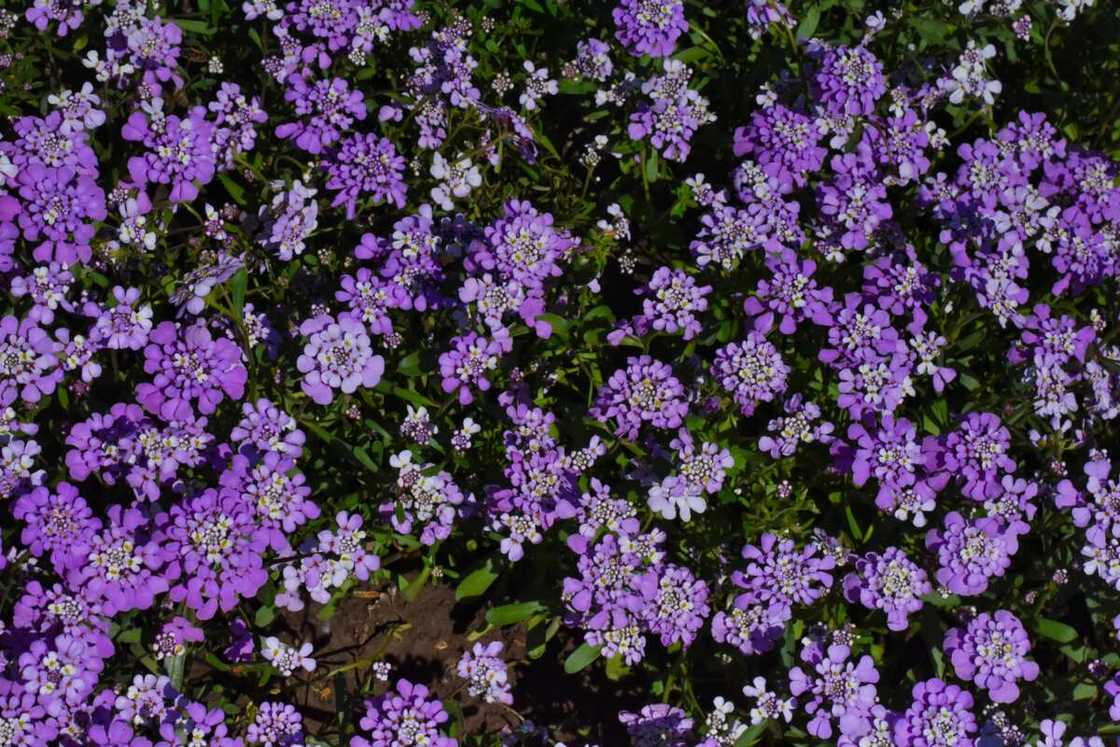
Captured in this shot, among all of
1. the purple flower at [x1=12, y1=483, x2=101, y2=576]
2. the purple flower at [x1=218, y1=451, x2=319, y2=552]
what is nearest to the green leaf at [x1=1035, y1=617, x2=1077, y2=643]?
the purple flower at [x1=218, y1=451, x2=319, y2=552]

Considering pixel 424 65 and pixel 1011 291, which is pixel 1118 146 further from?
pixel 424 65

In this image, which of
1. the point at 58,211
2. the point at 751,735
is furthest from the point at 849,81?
the point at 58,211

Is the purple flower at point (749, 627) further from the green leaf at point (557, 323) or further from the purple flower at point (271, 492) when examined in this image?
the purple flower at point (271, 492)

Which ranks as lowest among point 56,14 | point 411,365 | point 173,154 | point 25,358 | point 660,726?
point 660,726

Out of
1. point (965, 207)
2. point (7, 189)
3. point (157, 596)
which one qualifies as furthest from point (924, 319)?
point (7, 189)

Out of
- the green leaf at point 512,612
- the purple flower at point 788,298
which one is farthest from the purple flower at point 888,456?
the green leaf at point 512,612

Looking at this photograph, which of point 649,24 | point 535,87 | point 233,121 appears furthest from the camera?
point 535,87

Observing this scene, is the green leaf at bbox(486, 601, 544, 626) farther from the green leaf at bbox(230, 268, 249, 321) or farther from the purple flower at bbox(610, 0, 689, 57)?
the purple flower at bbox(610, 0, 689, 57)

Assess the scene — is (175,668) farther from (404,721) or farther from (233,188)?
(233,188)
